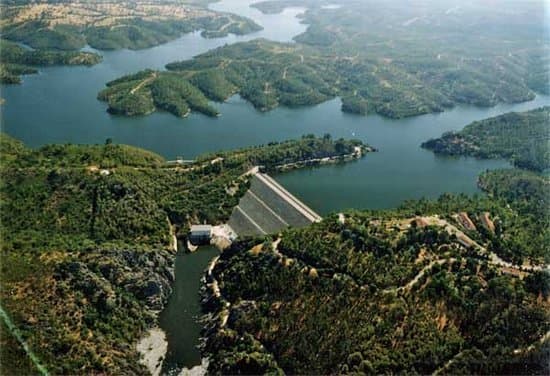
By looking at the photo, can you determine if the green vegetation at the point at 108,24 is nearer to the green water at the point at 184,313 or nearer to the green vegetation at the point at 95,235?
the green vegetation at the point at 95,235

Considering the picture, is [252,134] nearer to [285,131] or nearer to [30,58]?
[285,131]

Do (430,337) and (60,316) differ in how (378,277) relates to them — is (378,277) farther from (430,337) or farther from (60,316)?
(60,316)

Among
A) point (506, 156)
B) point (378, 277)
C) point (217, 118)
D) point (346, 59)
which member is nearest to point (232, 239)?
point (378, 277)

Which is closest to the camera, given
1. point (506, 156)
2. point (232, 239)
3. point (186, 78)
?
point (232, 239)

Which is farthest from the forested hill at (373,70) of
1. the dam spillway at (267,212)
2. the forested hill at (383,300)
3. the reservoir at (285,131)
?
the forested hill at (383,300)

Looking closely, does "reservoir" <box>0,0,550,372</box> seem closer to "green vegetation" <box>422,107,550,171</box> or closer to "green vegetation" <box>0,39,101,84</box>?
"green vegetation" <box>422,107,550,171</box>

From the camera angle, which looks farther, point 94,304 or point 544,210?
point 544,210

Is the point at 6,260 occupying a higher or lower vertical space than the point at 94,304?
higher

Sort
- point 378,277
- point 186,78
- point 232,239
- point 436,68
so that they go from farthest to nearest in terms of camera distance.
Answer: point 436,68 < point 186,78 < point 232,239 < point 378,277
